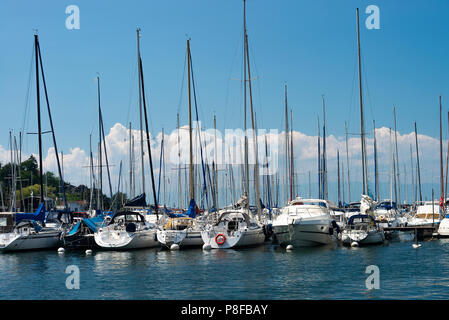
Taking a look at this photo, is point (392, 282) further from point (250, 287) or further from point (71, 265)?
point (71, 265)

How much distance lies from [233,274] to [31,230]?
23.4 meters

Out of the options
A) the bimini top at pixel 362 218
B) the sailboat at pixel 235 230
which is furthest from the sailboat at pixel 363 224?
the sailboat at pixel 235 230

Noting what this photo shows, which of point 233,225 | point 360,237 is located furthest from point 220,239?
point 360,237

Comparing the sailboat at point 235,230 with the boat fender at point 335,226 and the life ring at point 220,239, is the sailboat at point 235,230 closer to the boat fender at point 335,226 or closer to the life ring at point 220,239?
the life ring at point 220,239

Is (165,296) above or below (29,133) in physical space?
below

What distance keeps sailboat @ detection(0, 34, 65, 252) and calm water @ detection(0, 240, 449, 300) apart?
1.51m

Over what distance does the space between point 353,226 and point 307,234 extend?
570 cm

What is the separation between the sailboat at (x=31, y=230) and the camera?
42844 mm

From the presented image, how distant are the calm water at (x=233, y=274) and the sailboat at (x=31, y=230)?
1508 millimetres

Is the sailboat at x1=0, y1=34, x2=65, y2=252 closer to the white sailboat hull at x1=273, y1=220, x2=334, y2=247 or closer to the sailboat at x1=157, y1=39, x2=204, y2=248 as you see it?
the sailboat at x1=157, y1=39, x2=204, y2=248

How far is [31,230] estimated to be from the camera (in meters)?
44.8

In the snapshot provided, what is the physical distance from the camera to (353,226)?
4409 cm
